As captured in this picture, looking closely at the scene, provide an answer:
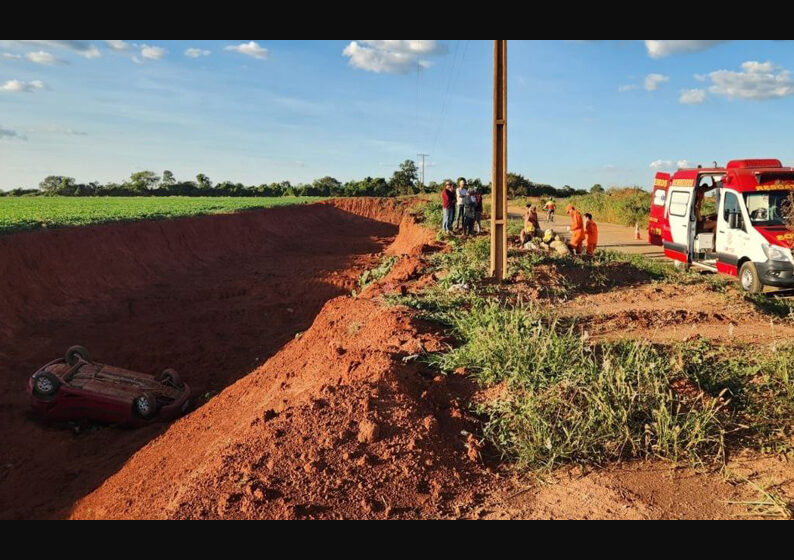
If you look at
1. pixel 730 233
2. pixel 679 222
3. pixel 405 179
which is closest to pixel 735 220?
pixel 730 233

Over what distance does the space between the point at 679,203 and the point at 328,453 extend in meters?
12.6

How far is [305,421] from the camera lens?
463 cm

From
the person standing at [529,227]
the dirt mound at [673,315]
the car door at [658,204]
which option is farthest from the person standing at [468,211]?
the dirt mound at [673,315]

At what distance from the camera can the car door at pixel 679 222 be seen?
1307cm

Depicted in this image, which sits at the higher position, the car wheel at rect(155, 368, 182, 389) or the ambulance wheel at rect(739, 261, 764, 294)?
the ambulance wheel at rect(739, 261, 764, 294)

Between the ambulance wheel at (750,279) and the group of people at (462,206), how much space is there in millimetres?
7612

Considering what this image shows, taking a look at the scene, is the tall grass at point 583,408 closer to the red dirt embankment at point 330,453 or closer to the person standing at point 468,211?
the red dirt embankment at point 330,453

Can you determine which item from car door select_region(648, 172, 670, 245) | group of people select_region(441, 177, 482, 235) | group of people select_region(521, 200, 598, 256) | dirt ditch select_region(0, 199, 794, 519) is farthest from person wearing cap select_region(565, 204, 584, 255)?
group of people select_region(441, 177, 482, 235)

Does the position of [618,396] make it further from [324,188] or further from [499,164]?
[324,188]

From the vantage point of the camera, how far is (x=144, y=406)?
291 inches

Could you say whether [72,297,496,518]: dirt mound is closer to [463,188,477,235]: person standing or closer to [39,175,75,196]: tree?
[463,188,477,235]: person standing

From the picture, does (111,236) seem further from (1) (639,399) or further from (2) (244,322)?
→ (1) (639,399)

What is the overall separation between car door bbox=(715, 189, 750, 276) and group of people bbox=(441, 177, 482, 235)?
6840mm

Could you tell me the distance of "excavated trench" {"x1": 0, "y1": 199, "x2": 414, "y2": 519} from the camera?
21.9 feet
